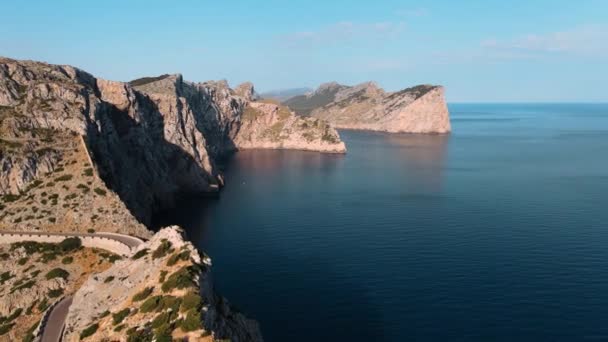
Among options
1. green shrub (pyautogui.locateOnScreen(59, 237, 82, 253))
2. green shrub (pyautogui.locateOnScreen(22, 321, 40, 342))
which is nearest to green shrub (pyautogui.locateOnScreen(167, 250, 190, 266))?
green shrub (pyautogui.locateOnScreen(22, 321, 40, 342))

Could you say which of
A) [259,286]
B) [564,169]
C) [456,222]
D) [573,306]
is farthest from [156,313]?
[564,169]

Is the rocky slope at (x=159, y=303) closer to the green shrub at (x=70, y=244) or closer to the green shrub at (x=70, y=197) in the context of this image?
the green shrub at (x=70, y=244)

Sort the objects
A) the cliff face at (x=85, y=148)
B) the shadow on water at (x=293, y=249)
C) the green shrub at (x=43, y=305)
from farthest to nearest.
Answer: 1. the cliff face at (x=85, y=148)
2. the shadow on water at (x=293, y=249)
3. the green shrub at (x=43, y=305)

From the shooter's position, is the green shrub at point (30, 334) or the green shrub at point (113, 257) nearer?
the green shrub at point (30, 334)

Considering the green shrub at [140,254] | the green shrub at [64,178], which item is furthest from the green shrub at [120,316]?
the green shrub at [64,178]

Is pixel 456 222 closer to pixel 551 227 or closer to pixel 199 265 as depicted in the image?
pixel 551 227
